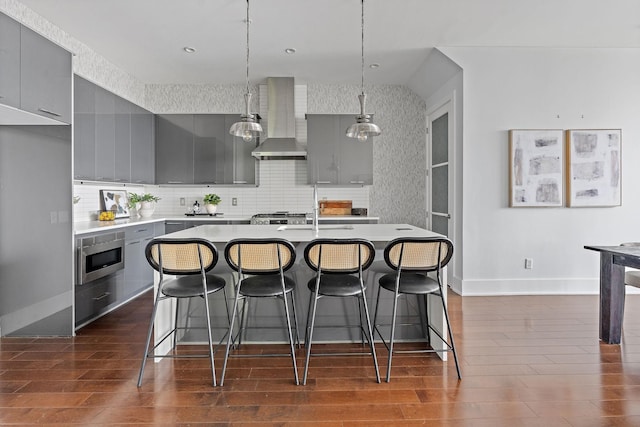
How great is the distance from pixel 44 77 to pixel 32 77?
12cm

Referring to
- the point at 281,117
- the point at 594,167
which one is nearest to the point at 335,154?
the point at 281,117

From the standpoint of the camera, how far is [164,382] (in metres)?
2.37

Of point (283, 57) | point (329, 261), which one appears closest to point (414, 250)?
point (329, 261)

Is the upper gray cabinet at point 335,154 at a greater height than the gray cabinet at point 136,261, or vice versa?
the upper gray cabinet at point 335,154

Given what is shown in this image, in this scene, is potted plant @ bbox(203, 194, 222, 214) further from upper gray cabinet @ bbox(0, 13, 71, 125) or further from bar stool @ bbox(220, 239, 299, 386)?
bar stool @ bbox(220, 239, 299, 386)

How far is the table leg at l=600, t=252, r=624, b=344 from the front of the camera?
116 inches

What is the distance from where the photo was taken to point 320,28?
3928 mm

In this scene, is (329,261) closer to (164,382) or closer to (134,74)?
(164,382)

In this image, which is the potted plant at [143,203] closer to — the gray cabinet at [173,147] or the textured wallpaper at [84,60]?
the gray cabinet at [173,147]

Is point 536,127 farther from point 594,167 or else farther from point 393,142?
point 393,142

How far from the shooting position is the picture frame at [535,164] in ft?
14.4

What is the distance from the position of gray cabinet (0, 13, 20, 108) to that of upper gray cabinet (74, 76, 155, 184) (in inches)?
34.2

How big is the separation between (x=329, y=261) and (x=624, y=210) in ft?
13.1

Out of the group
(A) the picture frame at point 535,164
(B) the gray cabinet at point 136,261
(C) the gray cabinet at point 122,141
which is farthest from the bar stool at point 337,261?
(C) the gray cabinet at point 122,141
